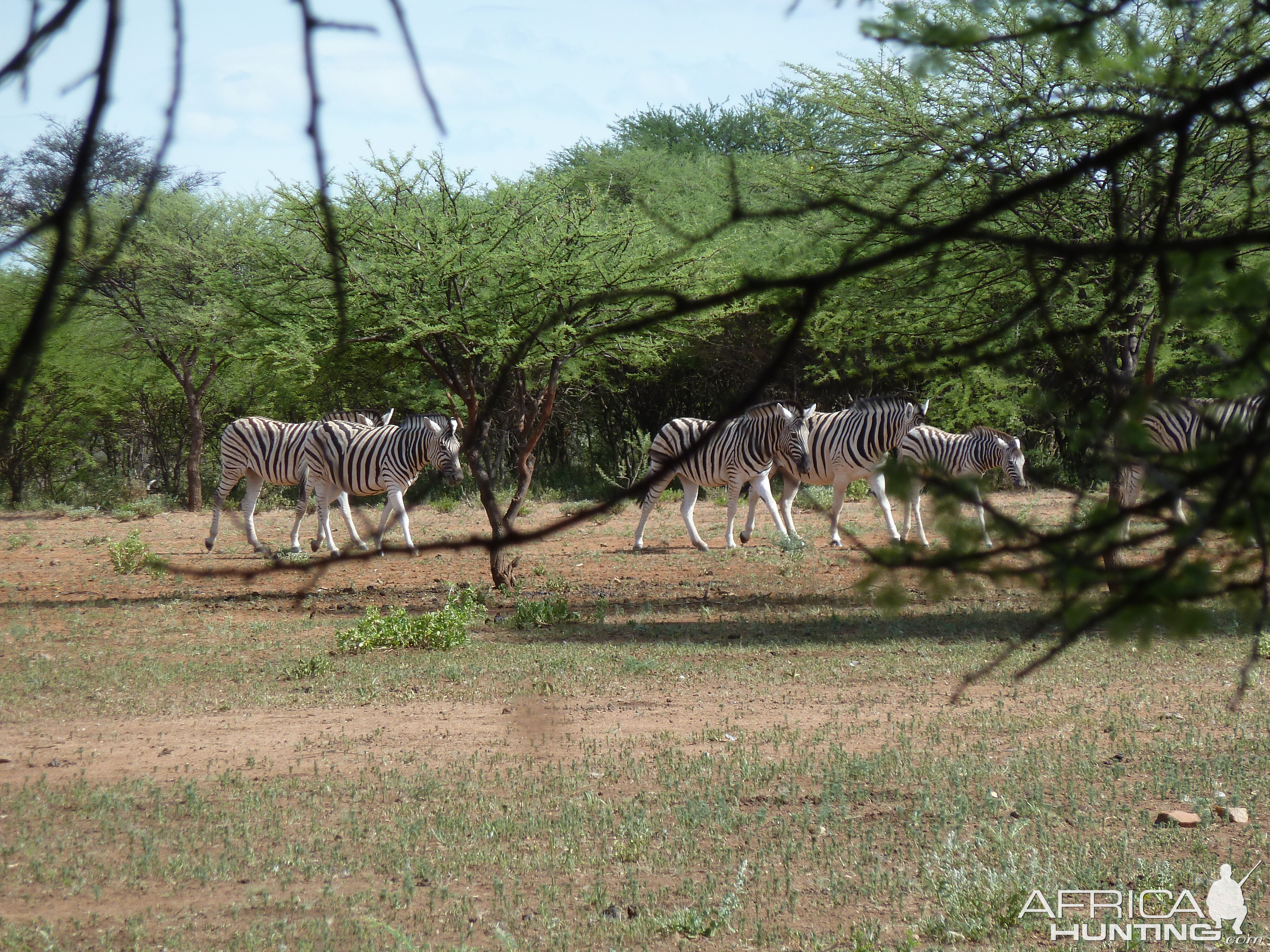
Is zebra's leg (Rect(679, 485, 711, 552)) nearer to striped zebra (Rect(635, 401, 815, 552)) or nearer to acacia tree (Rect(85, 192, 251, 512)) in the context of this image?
striped zebra (Rect(635, 401, 815, 552))

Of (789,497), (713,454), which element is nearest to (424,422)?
(713,454)

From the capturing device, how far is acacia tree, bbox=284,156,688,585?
34.2 ft

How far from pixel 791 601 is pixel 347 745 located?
19.4 feet

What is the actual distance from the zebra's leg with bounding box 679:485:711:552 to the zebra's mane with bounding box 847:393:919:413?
1883 millimetres

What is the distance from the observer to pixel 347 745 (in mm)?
6020

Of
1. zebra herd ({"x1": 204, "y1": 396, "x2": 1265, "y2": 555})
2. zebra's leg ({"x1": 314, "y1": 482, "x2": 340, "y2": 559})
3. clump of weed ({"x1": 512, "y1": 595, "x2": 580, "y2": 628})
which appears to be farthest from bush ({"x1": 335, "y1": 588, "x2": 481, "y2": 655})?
zebra's leg ({"x1": 314, "y1": 482, "x2": 340, "y2": 559})

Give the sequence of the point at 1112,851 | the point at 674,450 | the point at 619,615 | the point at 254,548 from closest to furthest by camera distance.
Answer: the point at 1112,851 → the point at 619,615 → the point at 254,548 → the point at 674,450

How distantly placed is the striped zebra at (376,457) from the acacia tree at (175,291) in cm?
716

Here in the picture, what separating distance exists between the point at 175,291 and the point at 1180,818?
21669 millimetres

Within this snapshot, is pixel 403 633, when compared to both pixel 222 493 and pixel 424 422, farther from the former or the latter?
pixel 222 493

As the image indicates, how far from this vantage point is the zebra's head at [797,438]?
13781mm

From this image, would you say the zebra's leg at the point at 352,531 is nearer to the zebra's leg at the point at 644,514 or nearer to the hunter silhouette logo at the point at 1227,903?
the zebra's leg at the point at 644,514

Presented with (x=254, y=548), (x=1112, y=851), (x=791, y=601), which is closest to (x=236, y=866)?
(x=1112, y=851)

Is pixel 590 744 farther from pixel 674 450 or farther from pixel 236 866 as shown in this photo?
pixel 674 450
